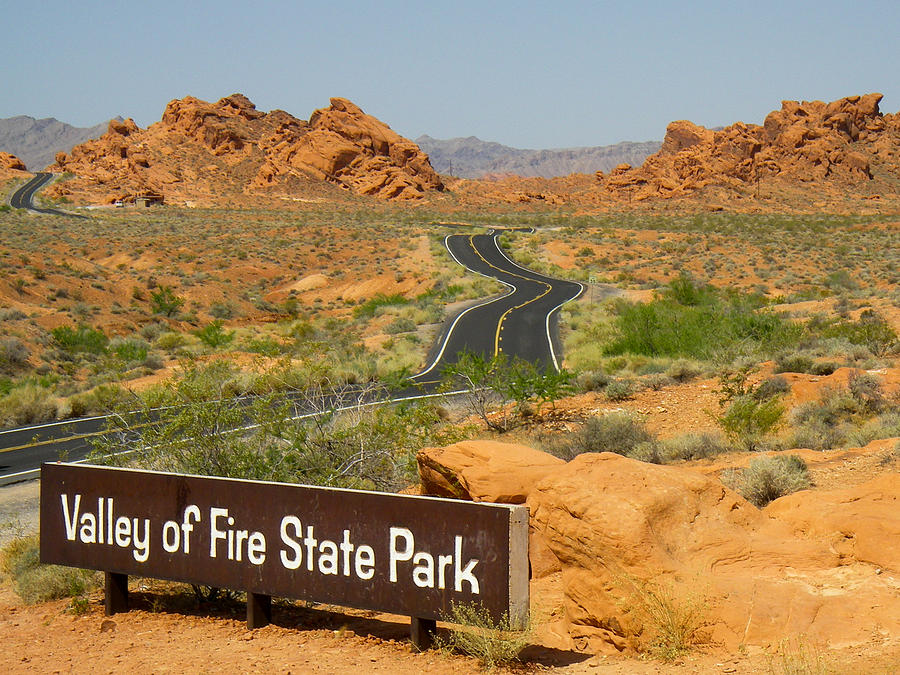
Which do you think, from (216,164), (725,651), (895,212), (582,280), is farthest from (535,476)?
(216,164)

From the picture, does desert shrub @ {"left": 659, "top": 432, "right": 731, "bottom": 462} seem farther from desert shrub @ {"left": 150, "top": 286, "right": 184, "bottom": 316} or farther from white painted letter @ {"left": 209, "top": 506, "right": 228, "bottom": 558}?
desert shrub @ {"left": 150, "top": 286, "right": 184, "bottom": 316}

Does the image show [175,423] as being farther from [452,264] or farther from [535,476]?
[452,264]

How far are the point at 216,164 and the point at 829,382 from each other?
123m

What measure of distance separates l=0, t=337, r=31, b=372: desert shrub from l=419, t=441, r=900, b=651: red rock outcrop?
2876cm

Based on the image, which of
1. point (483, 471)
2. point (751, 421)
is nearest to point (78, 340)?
point (751, 421)

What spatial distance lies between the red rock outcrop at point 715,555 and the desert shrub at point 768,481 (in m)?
1.66

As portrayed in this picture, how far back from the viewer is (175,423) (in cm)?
980

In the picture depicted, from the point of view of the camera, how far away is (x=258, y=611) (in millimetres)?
7648

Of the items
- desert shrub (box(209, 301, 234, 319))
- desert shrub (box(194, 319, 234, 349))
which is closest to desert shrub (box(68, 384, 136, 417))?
desert shrub (box(194, 319, 234, 349))

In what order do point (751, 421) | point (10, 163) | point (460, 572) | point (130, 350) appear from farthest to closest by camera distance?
point (10, 163), point (130, 350), point (751, 421), point (460, 572)

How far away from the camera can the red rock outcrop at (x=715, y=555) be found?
6426mm

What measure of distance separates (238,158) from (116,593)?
423 feet

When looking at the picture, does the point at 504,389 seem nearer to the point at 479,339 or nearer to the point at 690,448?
the point at 690,448

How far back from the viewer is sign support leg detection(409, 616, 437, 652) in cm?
684
